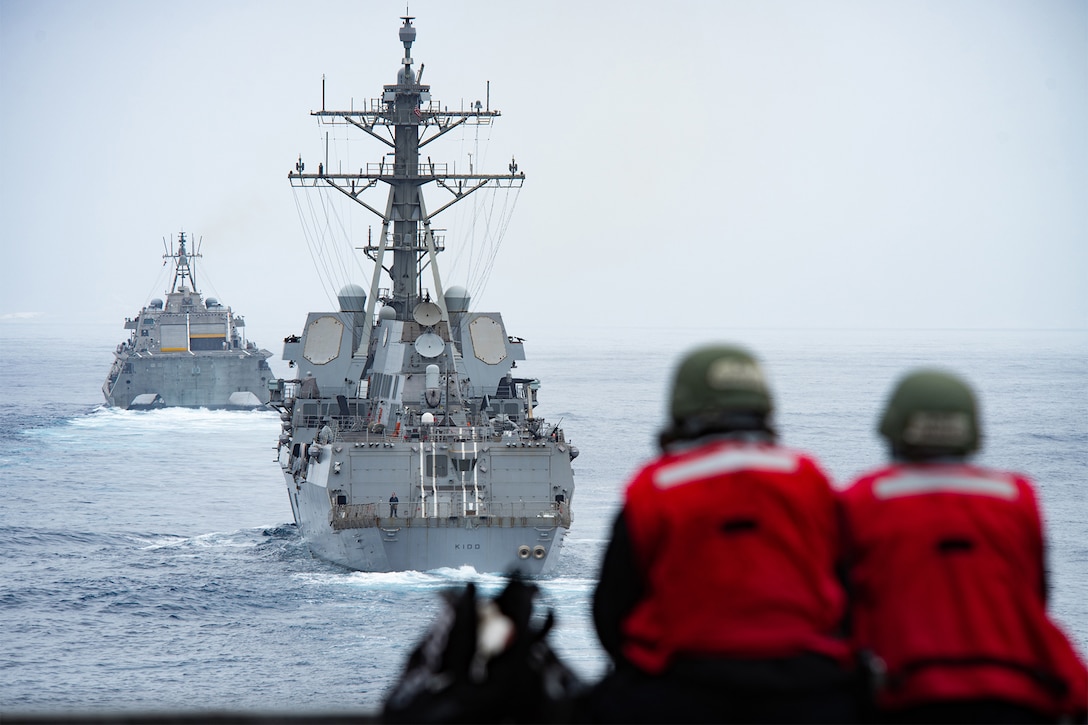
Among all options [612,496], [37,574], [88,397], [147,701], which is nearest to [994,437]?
[612,496]

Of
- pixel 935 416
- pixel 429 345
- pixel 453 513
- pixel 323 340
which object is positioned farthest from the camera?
Answer: pixel 323 340

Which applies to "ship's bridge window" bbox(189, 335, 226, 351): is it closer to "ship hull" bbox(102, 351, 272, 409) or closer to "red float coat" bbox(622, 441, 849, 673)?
"ship hull" bbox(102, 351, 272, 409)

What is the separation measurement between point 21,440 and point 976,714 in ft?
226

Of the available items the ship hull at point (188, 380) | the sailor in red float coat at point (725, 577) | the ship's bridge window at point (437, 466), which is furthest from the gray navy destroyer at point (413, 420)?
the ship hull at point (188, 380)

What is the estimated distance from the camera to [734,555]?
3727 mm

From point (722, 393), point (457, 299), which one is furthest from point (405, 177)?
point (722, 393)

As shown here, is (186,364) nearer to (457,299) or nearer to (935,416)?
(457,299)

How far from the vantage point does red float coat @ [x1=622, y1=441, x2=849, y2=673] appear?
3.69 m

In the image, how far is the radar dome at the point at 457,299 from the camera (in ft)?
129

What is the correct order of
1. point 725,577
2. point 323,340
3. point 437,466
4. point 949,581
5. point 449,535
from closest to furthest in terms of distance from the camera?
1. point 725,577
2. point 949,581
3. point 449,535
4. point 437,466
5. point 323,340

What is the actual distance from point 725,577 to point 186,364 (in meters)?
79.3

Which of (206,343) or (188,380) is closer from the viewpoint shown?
(188,380)

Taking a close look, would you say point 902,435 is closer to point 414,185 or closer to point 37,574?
point 37,574

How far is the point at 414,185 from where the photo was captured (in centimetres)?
3997
